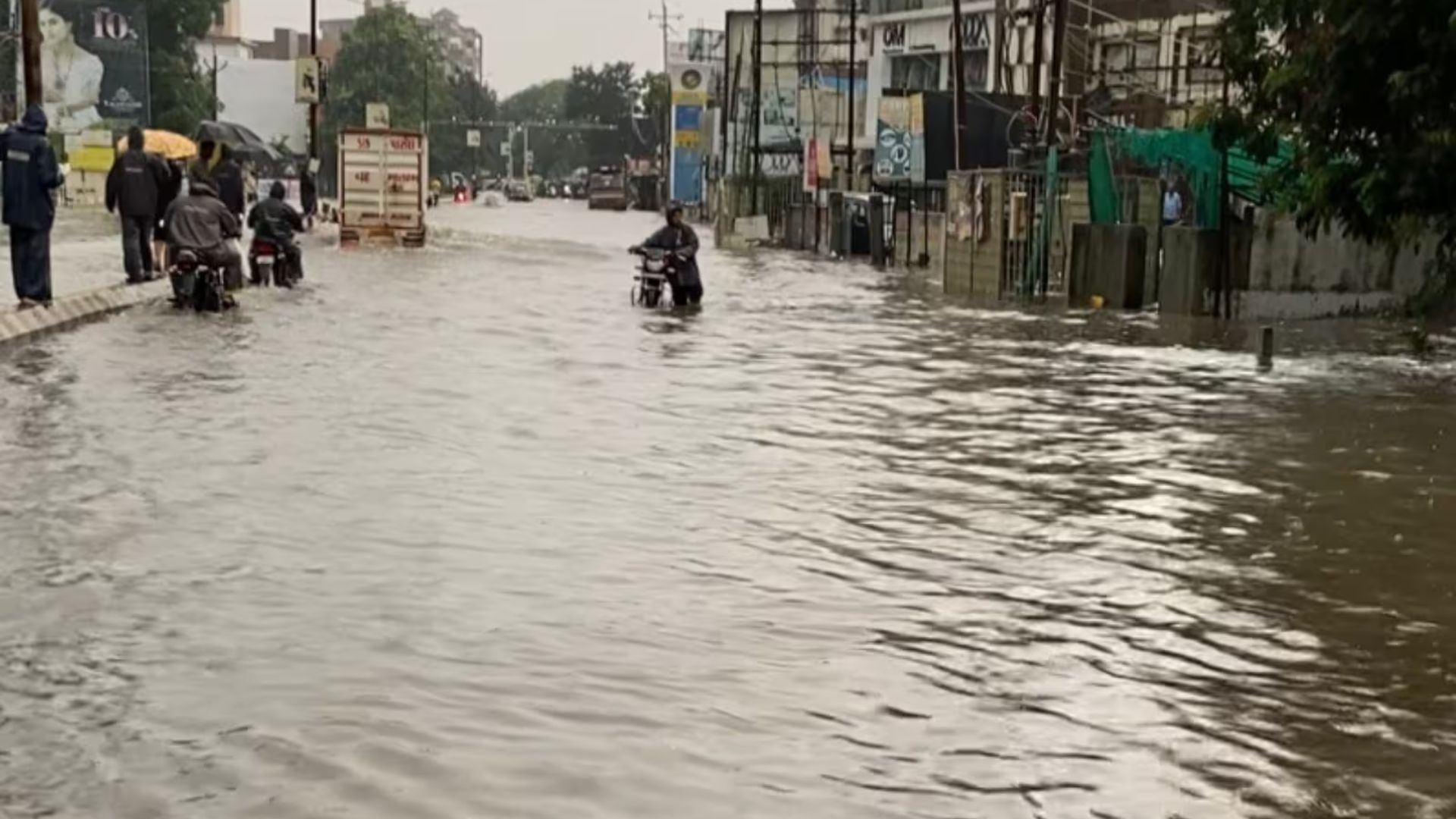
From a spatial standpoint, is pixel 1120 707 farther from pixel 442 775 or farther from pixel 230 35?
pixel 230 35

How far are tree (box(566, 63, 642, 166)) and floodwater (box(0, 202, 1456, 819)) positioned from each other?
160771 millimetres

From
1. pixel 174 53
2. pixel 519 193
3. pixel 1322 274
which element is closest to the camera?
pixel 1322 274

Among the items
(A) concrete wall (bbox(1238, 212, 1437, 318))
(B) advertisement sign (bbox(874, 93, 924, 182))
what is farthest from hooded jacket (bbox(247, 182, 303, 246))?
(B) advertisement sign (bbox(874, 93, 924, 182))

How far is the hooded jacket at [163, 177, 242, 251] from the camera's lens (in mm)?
21469

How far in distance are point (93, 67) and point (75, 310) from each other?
205 feet

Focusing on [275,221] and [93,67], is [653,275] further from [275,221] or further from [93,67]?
[93,67]

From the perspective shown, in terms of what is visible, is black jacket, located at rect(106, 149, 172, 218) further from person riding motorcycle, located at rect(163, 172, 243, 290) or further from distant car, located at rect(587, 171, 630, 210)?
distant car, located at rect(587, 171, 630, 210)

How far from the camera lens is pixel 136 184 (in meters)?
23.9

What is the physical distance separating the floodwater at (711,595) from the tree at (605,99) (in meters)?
161

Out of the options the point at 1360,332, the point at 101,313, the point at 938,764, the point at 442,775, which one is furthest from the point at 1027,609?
the point at 1360,332

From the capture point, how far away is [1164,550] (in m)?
9.17

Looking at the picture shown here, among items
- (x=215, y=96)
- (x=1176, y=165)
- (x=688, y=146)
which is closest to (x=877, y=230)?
(x=1176, y=165)

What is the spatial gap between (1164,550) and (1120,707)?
112 inches

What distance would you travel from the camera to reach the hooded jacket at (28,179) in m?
18.7
